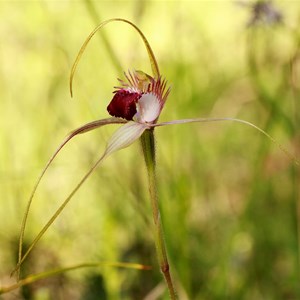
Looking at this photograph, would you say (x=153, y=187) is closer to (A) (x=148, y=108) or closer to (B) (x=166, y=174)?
(A) (x=148, y=108)

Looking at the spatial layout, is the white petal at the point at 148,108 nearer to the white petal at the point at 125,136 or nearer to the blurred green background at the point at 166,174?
the white petal at the point at 125,136

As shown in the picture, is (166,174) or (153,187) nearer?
(153,187)

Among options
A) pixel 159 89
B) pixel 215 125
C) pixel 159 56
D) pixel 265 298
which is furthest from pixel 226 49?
pixel 159 89

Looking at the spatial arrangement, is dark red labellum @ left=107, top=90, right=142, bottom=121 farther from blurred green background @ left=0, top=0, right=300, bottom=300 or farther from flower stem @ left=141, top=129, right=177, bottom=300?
blurred green background @ left=0, top=0, right=300, bottom=300

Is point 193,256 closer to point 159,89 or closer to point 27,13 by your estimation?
point 159,89

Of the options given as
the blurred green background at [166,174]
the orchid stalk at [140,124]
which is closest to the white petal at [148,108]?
the orchid stalk at [140,124]

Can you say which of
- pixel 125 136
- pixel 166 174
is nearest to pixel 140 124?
pixel 125 136

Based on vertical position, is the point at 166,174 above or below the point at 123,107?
below
